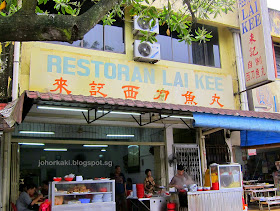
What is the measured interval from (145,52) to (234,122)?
11.8 feet

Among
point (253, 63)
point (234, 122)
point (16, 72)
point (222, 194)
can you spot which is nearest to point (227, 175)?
point (222, 194)

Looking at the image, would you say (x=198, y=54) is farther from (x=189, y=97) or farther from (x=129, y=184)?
(x=129, y=184)

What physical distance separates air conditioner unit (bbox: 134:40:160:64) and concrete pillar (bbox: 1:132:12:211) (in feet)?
15.0

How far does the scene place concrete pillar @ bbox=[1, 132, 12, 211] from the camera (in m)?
8.38

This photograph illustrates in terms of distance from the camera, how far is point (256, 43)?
35.0ft

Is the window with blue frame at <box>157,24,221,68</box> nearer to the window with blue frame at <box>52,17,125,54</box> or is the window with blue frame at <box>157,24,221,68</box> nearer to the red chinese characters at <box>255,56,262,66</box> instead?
the window with blue frame at <box>52,17,125,54</box>

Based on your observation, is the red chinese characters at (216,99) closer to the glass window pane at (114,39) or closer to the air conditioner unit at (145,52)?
the air conditioner unit at (145,52)

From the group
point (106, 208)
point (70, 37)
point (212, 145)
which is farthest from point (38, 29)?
point (212, 145)

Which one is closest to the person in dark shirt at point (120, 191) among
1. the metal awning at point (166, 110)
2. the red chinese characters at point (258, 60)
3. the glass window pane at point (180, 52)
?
the metal awning at point (166, 110)

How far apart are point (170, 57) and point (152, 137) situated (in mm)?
2939

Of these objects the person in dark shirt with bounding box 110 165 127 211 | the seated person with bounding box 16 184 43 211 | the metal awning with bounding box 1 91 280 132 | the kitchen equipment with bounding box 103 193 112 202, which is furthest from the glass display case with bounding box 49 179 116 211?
the person in dark shirt with bounding box 110 165 127 211

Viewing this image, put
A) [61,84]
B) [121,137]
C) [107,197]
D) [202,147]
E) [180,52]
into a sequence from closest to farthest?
1. [107,197]
2. [61,84]
3. [121,137]
4. [202,147]
5. [180,52]

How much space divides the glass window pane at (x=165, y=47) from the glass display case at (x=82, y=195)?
17.2 feet

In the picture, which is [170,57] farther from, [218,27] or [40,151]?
[40,151]
